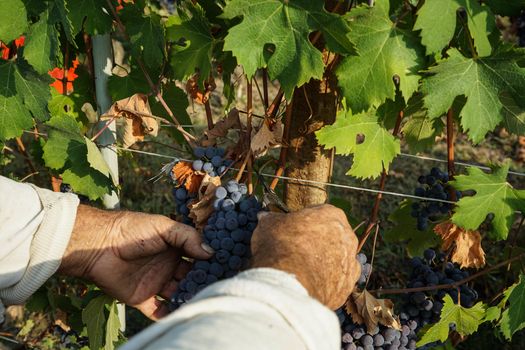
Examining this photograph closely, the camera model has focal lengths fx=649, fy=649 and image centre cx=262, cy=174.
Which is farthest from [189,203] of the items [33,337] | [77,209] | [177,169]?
[33,337]

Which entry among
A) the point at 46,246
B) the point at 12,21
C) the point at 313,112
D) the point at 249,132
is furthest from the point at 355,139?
the point at 12,21

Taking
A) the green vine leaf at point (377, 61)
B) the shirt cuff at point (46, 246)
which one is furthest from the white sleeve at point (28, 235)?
the green vine leaf at point (377, 61)

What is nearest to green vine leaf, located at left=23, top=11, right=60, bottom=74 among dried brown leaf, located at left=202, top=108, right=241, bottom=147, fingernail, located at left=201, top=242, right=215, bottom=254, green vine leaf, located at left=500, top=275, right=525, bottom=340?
dried brown leaf, located at left=202, top=108, right=241, bottom=147

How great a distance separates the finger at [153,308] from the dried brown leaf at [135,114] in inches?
21.8

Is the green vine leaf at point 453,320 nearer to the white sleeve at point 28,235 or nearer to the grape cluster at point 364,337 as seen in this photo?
the grape cluster at point 364,337

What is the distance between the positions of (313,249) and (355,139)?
51 cm

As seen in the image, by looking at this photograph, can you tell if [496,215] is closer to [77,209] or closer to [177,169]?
[177,169]

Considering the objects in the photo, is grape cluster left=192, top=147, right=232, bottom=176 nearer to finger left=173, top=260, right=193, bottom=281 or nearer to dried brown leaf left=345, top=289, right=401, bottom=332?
finger left=173, top=260, right=193, bottom=281

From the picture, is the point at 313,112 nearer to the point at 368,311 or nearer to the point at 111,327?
the point at 368,311

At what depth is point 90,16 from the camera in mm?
2154

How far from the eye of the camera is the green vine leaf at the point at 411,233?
2.45 m

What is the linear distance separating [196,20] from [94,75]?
2.54ft

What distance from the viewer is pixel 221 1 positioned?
197cm

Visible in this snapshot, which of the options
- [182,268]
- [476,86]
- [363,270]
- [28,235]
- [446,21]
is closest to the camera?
[446,21]
